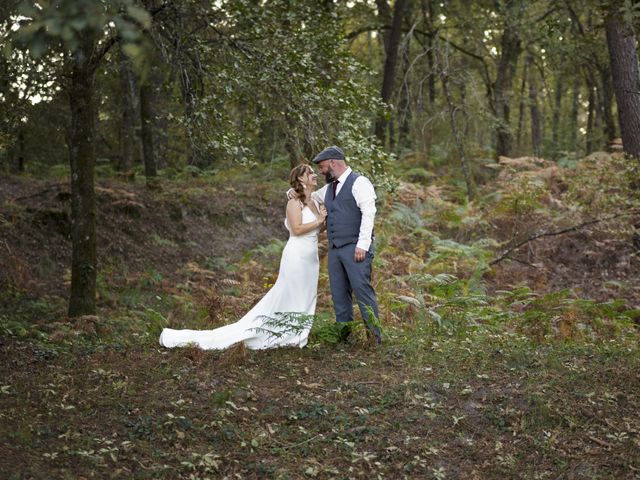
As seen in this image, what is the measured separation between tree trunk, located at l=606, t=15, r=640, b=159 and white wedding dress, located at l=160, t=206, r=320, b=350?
8175mm

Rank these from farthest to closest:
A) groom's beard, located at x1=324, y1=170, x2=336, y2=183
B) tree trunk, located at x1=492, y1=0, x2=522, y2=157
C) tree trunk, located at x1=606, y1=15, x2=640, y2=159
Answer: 1. tree trunk, located at x1=492, y1=0, x2=522, y2=157
2. tree trunk, located at x1=606, y1=15, x2=640, y2=159
3. groom's beard, located at x1=324, y1=170, x2=336, y2=183

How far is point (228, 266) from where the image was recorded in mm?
14938

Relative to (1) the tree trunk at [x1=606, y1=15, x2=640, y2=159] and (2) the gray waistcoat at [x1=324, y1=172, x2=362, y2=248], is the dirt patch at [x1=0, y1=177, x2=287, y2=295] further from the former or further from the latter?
(1) the tree trunk at [x1=606, y1=15, x2=640, y2=159]

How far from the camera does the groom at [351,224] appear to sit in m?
8.18

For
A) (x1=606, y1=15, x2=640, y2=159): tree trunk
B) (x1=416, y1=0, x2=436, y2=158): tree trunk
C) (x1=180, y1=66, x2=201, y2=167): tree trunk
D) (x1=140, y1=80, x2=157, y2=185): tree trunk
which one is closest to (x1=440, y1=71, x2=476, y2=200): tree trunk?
(x1=416, y1=0, x2=436, y2=158): tree trunk

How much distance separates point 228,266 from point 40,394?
8.27m

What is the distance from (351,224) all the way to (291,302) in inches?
47.8

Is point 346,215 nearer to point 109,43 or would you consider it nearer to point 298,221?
point 298,221

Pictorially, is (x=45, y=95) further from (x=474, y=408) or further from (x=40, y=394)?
(x=474, y=408)

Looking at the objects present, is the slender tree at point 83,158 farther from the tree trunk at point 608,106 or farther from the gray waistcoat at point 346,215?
the tree trunk at point 608,106

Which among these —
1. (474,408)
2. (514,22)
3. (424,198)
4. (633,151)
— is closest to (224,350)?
(474,408)

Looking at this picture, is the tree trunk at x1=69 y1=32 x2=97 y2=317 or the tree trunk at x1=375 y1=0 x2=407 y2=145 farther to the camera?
the tree trunk at x1=375 y1=0 x2=407 y2=145

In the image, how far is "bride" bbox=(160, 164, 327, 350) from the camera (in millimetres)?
8430

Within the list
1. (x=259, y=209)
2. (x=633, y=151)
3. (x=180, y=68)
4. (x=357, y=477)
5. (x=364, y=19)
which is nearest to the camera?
(x=357, y=477)
